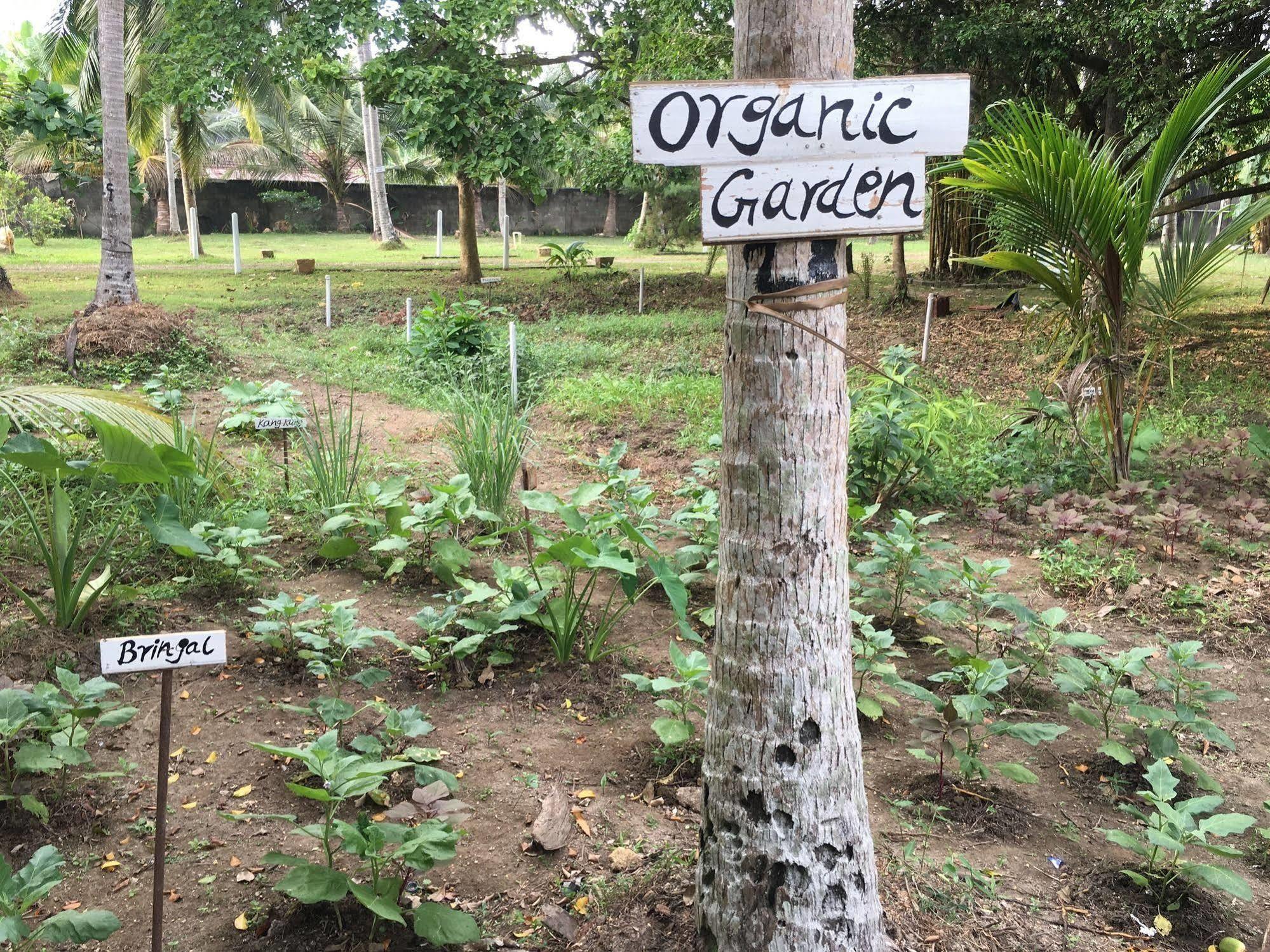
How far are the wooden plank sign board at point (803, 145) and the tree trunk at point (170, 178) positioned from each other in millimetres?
24267

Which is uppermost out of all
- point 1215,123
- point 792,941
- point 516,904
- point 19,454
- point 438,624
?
point 1215,123

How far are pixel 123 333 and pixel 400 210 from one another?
74.4ft

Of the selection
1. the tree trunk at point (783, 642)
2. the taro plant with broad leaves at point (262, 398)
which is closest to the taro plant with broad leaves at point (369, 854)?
the tree trunk at point (783, 642)

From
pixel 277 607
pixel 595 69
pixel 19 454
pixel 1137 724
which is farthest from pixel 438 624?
pixel 595 69

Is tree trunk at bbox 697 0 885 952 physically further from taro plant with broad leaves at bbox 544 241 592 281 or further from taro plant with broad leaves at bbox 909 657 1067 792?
taro plant with broad leaves at bbox 544 241 592 281

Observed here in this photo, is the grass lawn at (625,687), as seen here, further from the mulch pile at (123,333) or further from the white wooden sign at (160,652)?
the mulch pile at (123,333)

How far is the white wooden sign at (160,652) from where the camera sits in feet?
6.69

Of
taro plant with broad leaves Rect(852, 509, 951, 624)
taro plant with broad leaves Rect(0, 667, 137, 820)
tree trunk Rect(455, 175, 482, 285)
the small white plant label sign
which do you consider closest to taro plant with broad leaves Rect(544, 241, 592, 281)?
tree trunk Rect(455, 175, 482, 285)

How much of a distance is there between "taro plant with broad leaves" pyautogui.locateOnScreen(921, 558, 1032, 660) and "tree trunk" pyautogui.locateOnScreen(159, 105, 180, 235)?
23.5 metres

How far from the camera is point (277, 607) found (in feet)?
9.64

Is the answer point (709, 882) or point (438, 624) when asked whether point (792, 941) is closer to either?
point (709, 882)

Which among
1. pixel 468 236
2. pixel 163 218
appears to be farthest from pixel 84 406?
pixel 163 218

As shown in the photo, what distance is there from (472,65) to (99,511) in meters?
8.05

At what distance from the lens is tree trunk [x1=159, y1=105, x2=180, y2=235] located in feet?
79.7
